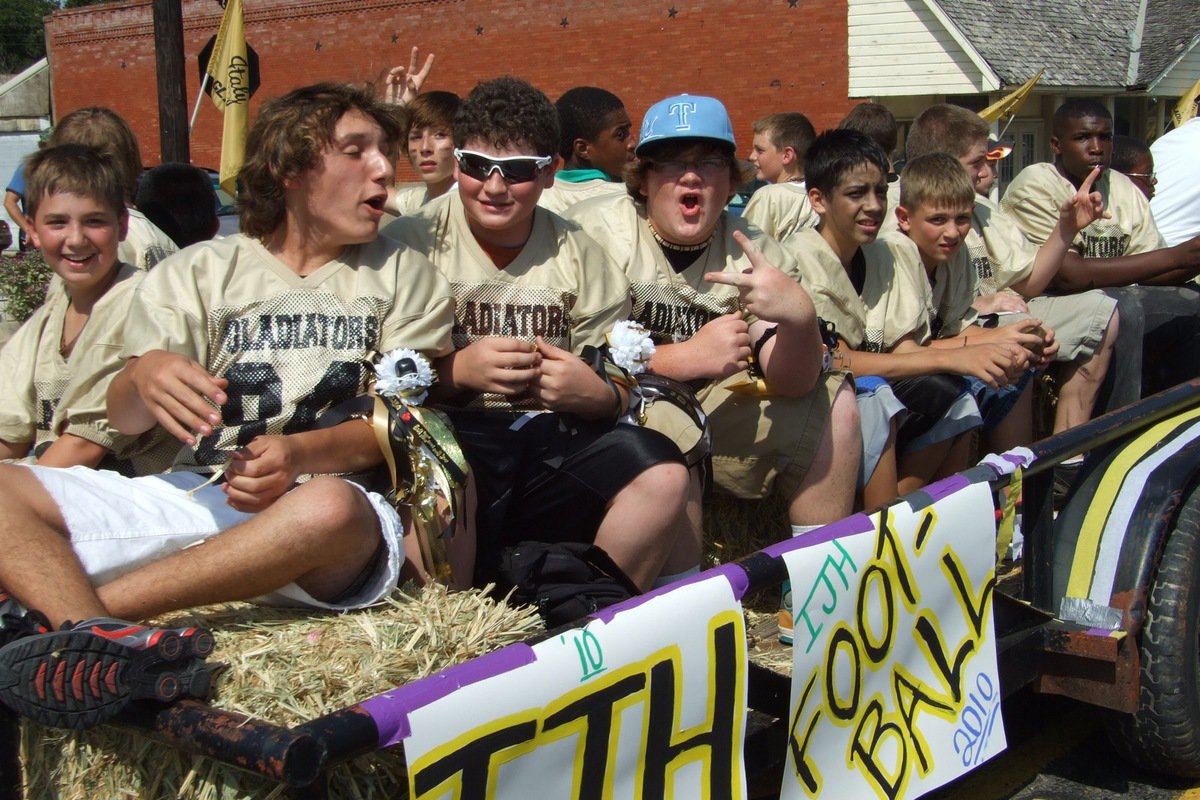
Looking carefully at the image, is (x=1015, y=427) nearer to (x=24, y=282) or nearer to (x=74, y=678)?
(x=74, y=678)

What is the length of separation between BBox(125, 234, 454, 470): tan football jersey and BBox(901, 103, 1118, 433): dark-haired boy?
2649 mm

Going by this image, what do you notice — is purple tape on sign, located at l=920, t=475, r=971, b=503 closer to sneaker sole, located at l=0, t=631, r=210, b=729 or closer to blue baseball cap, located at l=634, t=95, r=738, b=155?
blue baseball cap, located at l=634, t=95, r=738, b=155

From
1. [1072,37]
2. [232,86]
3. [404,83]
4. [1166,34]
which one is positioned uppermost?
[1166,34]

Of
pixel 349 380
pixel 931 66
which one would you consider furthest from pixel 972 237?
pixel 931 66

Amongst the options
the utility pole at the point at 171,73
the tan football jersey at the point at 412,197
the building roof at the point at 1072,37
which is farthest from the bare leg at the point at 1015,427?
the building roof at the point at 1072,37

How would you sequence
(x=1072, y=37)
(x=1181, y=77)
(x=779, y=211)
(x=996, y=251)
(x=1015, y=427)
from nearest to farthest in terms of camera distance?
(x=1015, y=427) → (x=996, y=251) → (x=779, y=211) → (x=1072, y=37) → (x=1181, y=77)

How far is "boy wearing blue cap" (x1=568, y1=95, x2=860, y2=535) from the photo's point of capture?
3.62 m

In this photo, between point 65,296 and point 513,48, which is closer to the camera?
point 65,296

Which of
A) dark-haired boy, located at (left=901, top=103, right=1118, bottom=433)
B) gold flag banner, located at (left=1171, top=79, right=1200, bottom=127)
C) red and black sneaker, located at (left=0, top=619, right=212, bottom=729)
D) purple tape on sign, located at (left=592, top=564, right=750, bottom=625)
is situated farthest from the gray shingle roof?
red and black sneaker, located at (left=0, top=619, right=212, bottom=729)

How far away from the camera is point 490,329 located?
349 centimetres

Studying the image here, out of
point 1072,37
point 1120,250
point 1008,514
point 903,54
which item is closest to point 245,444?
point 1008,514

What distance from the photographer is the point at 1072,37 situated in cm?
2203

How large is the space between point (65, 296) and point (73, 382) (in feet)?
1.95

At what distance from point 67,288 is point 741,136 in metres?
22.3
